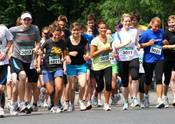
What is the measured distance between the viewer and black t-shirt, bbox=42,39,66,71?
13875 millimetres

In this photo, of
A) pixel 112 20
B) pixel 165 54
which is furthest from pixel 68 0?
pixel 165 54

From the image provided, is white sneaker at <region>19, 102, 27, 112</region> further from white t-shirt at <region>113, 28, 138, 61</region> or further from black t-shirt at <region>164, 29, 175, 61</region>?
black t-shirt at <region>164, 29, 175, 61</region>

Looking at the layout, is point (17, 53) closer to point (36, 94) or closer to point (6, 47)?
point (6, 47)

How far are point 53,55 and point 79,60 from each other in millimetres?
688

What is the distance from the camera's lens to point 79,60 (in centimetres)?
1433

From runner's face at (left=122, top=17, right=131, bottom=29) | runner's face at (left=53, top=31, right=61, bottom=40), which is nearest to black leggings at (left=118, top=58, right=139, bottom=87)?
runner's face at (left=122, top=17, right=131, bottom=29)

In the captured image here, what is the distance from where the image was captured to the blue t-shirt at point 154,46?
46.9ft

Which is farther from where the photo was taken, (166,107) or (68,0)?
(68,0)

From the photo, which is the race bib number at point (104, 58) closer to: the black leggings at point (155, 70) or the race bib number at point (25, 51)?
the black leggings at point (155, 70)

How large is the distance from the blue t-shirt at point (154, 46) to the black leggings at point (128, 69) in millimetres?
389

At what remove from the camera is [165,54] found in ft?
48.9

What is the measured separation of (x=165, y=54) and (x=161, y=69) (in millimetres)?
762

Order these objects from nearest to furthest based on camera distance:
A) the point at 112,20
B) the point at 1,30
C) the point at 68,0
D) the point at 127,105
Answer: the point at 1,30 → the point at 127,105 → the point at 112,20 → the point at 68,0

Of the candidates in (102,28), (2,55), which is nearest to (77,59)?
(102,28)
